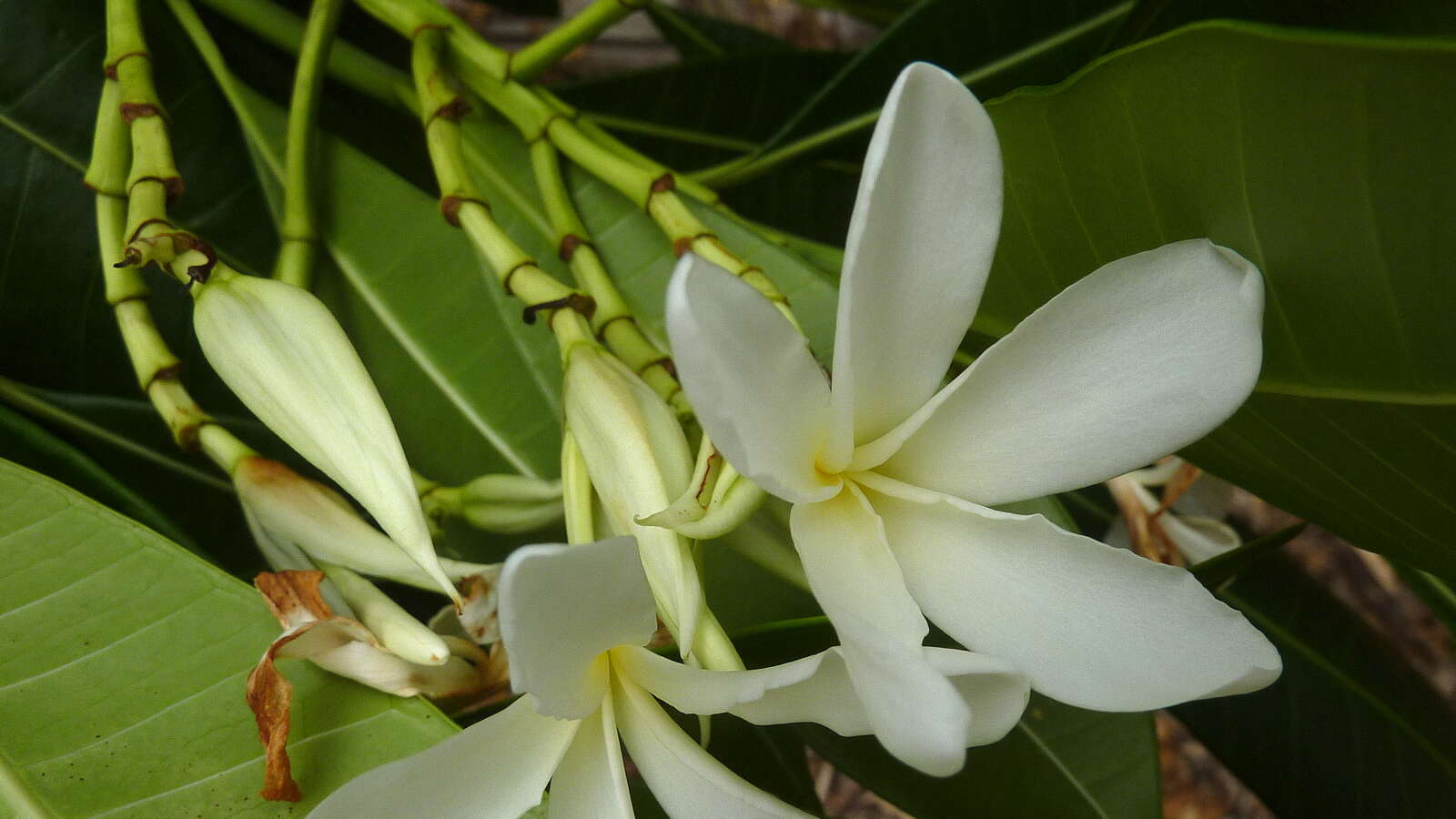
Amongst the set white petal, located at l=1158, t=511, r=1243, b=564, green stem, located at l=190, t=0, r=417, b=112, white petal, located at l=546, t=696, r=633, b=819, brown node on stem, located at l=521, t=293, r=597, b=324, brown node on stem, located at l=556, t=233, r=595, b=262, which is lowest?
white petal, located at l=1158, t=511, r=1243, b=564

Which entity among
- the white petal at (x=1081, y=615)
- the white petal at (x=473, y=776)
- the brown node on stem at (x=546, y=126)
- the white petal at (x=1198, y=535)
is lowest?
the white petal at (x=1198, y=535)

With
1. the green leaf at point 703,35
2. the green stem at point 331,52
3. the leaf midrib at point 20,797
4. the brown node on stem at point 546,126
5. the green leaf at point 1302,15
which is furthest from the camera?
the green leaf at point 703,35

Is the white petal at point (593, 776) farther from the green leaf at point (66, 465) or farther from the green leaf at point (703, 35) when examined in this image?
the green leaf at point (703, 35)

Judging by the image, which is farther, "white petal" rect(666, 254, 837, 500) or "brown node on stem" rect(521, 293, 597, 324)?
"brown node on stem" rect(521, 293, 597, 324)

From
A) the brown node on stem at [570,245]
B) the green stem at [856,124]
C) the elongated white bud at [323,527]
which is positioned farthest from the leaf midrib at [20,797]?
the green stem at [856,124]

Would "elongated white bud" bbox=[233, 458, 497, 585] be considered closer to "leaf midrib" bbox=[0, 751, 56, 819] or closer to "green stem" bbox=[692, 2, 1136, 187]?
"leaf midrib" bbox=[0, 751, 56, 819]

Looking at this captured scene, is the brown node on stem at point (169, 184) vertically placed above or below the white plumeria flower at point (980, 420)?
above

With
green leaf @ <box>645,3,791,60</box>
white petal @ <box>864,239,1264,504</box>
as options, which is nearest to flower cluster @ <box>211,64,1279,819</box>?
white petal @ <box>864,239,1264,504</box>
